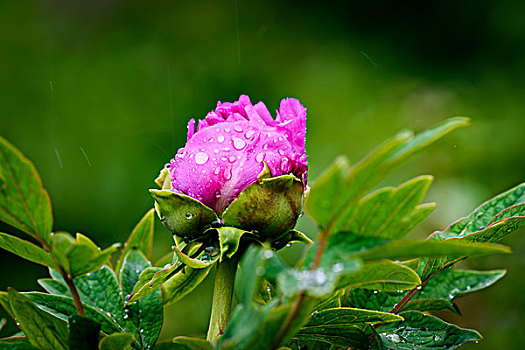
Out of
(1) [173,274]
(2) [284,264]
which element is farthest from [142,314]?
(2) [284,264]

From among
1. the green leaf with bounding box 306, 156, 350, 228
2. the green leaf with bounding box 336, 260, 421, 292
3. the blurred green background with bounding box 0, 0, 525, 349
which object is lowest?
the blurred green background with bounding box 0, 0, 525, 349

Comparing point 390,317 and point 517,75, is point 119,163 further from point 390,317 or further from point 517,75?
point 390,317

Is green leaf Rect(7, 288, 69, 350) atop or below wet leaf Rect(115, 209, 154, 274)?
atop

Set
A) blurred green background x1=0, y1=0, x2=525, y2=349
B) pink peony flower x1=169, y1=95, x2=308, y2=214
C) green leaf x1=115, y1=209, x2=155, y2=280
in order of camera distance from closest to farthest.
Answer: pink peony flower x1=169, y1=95, x2=308, y2=214
green leaf x1=115, y1=209, x2=155, y2=280
blurred green background x1=0, y1=0, x2=525, y2=349

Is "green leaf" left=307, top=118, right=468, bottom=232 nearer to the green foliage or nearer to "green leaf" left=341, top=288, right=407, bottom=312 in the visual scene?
the green foliage

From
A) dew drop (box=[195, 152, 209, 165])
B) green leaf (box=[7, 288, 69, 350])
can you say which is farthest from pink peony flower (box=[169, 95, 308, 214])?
green leaf (box=[7, 288, 69, 350])

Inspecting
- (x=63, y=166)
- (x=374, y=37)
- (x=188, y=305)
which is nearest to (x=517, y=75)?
(x=374, y=37)
